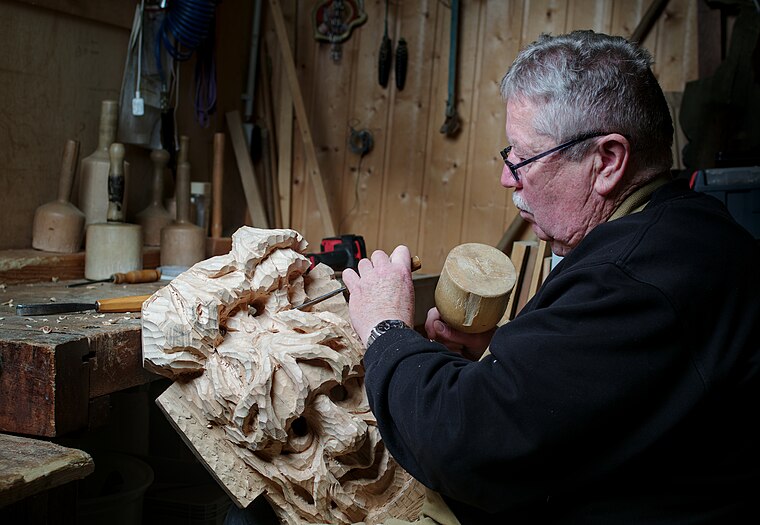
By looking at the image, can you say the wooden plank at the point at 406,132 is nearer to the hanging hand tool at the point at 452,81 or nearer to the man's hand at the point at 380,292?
the hanging hand tool at the point at 452,81

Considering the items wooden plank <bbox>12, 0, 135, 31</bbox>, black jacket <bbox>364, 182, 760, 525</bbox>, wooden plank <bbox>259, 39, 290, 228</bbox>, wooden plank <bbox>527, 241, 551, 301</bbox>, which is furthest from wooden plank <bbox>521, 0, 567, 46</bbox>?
black jacket <bbox>364, 182, 760, 525</bbox>

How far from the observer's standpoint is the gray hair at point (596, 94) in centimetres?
135

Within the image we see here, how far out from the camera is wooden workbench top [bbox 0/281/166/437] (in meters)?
1.62

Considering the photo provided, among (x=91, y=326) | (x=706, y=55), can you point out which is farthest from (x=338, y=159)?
(x=91, y=326)

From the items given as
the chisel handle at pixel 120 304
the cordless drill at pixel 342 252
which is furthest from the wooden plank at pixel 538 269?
the chisel handle at pixel 120 304

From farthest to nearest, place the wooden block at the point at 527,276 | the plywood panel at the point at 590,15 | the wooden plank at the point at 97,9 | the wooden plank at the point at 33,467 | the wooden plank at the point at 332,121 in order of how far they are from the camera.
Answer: the wooden plank at the point at 332,121, the plywood panel at the point at 590,15, the wooden plank at the point at 97,9, the wooden block at the point at 527,276, the wooden plank at the point at 33,467

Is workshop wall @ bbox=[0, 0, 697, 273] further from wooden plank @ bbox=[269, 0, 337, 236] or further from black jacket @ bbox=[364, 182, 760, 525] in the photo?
black jacket @ bbox=[364, 182, 760, 525]

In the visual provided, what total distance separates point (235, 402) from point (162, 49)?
8.20 ft

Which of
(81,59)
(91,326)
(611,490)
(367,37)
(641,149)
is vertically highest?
(367,37)

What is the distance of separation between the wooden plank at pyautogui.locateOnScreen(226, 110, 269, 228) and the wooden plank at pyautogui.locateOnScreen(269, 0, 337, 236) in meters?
0.34

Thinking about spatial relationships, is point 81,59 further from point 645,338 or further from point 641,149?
point 645,338

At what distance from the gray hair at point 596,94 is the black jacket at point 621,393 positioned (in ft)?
0.51

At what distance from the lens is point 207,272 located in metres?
1.73

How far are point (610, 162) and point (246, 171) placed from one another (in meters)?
3.08
